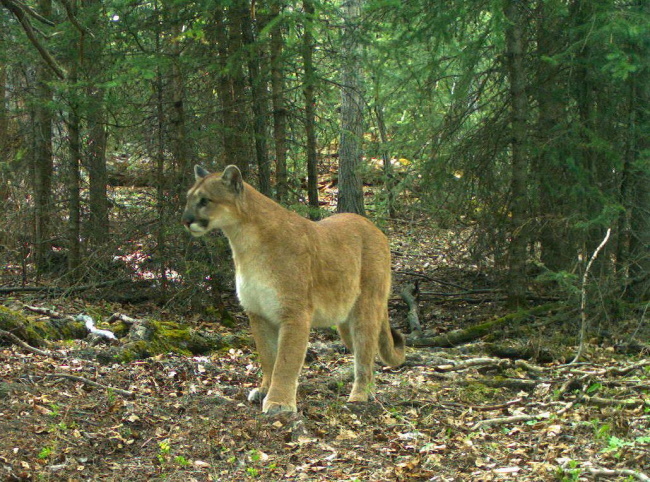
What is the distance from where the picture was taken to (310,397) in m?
7.75

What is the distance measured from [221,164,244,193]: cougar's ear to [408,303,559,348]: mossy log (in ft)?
15.9

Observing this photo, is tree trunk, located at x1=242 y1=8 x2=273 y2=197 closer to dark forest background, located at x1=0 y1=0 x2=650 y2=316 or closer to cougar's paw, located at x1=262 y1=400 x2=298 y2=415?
dark forest background, located at x1=0 y1=0 x2=650 y2=316

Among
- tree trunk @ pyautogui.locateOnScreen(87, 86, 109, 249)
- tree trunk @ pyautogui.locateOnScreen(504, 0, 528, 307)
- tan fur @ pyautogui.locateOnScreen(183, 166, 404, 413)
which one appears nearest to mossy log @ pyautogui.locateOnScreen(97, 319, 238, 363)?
tan fur @ pyautogui.locateOnScreen(183, 166, 404, 413)

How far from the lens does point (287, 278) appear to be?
7.08m

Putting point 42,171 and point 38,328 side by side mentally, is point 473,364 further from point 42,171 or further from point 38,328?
point 42,171

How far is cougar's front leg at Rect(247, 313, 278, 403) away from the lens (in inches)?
290

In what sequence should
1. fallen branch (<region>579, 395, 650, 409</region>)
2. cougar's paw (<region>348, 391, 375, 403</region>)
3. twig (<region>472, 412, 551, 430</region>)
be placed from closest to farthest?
twig (<region>472, 412, 551, 430</region>)
fallen branch (<region>579, 395, 650, 409</region>)
cougar's paw (<region>348, 391, 375, 403</region>)

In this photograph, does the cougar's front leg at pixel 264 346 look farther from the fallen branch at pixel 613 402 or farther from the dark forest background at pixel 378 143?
the dark forest background at pixel 378 143

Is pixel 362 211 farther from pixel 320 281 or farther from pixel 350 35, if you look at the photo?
pixel 320 281

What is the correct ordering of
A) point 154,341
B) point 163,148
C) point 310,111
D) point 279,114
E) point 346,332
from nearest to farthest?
1. point 346,332
2. point 154,341
3. point 163,148
4. point 279,114
5. point 310,111

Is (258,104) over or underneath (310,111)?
over

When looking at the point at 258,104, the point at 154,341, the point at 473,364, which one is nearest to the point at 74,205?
the point at 258,104

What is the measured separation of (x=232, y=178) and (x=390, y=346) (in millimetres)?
2838

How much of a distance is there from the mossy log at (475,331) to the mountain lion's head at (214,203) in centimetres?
482
